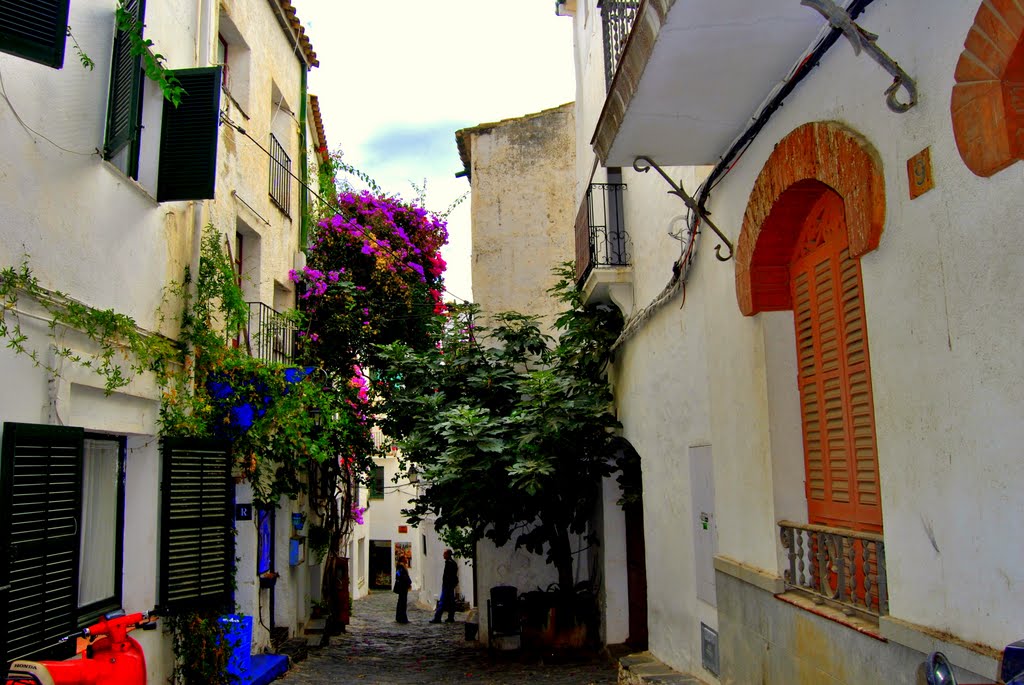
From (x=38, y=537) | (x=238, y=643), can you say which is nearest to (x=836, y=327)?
(x=38, y=537)

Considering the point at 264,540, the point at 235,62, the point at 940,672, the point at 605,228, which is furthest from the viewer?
the point at 264,540

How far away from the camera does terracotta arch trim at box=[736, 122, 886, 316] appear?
14.0 feet

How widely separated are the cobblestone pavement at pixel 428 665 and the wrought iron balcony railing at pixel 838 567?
5.50 m

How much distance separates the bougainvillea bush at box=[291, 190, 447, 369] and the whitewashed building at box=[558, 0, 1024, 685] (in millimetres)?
7156

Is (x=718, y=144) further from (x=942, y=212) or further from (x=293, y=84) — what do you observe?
(x=293, y=84)

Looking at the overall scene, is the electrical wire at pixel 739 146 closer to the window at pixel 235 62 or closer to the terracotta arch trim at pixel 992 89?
the terracotta arch trim at pixel 992 89

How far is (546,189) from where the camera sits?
16.1m

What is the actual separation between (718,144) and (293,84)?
397 inches

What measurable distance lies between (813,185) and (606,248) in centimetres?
561

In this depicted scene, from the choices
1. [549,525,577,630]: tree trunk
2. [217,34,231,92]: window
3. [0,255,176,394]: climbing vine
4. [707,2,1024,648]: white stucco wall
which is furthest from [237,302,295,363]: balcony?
[707,2,1024,648]: white stucco wall

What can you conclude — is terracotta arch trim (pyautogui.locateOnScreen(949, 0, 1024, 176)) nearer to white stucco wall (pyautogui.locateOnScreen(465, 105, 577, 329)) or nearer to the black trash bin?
the black trash bin

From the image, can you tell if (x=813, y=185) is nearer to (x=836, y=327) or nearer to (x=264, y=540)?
(x=836, y=327)

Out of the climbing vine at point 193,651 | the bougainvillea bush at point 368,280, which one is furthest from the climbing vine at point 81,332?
the bougainvillea bush at point 368,280

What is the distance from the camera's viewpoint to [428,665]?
12.7 meters
